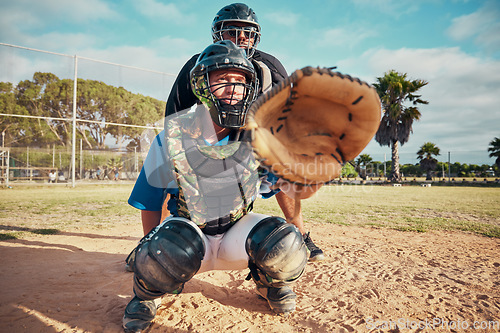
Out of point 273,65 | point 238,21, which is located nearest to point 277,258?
point 273,65

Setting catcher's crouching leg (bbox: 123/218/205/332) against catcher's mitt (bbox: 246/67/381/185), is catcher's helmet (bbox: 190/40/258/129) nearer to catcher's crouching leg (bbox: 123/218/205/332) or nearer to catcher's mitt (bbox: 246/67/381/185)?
catcher's mitt (bbox: 246/67/381/185)

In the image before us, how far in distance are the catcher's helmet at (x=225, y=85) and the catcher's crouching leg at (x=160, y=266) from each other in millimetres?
749

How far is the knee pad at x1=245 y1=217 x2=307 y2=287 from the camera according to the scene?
5.57ft

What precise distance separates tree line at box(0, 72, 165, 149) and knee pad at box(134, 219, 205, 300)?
60.8 ft

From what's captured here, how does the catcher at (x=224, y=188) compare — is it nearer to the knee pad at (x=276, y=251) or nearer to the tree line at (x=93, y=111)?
the knee pad at (x=276, y=251)

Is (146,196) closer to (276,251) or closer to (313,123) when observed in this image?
(276,251)

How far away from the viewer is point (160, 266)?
1607 millimetres

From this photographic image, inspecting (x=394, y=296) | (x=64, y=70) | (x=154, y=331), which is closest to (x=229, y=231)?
(x=154, y=331)

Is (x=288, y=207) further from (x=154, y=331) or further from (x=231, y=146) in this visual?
(x=154, y=331)

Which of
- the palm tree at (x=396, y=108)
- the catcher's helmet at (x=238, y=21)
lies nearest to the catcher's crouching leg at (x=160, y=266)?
the catcher's helmet at (x=238, y=21)

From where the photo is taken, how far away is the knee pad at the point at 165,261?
1.61 meters

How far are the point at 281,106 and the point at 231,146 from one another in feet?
1.84

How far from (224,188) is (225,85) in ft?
2.21

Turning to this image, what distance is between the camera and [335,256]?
126 inches
